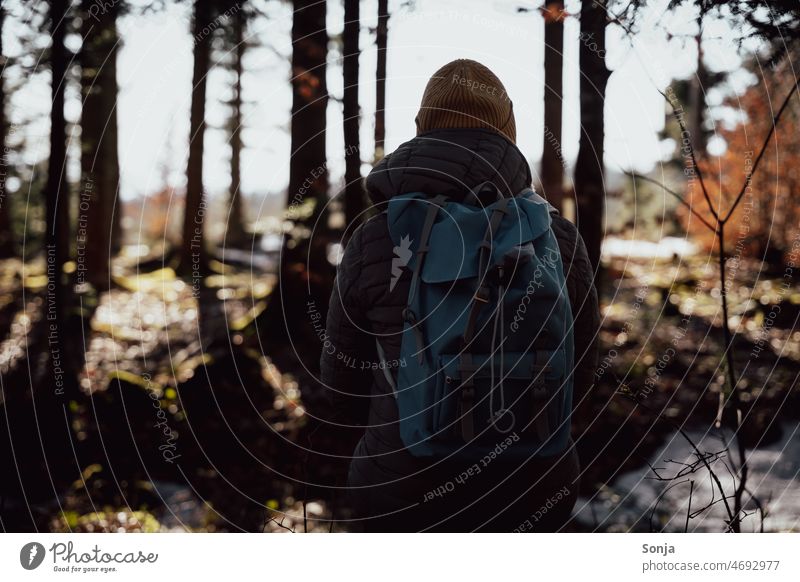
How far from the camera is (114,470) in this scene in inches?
207

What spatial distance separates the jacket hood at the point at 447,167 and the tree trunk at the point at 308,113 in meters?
3.76

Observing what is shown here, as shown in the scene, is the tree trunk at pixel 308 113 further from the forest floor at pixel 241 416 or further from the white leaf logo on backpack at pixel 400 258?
the white leaf logo on backpack at pixel 400 258

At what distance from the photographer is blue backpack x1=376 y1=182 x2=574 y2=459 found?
6.55 feet

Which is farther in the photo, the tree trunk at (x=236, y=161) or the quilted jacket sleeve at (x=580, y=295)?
the tree trunk at (x=236, y=161)

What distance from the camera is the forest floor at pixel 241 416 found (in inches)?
184

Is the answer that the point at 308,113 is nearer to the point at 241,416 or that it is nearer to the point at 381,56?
the point at 241,416

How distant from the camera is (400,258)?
211cm

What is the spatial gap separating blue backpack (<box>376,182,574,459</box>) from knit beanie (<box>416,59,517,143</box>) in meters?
0.35

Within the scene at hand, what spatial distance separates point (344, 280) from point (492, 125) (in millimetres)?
795

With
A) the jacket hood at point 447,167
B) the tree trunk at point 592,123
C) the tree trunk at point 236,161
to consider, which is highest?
the tree trunk at point 236,161

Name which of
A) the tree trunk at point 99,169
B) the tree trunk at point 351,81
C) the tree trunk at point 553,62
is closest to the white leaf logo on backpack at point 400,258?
the tree trunk at point 351,81

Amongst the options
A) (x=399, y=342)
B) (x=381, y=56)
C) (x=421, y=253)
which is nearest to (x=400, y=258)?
(x=421, y=253)

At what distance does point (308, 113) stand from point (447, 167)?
5344 millimetres
